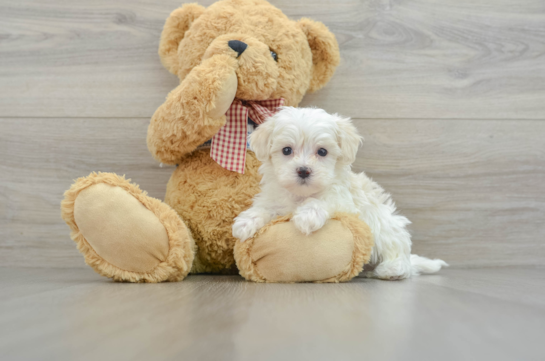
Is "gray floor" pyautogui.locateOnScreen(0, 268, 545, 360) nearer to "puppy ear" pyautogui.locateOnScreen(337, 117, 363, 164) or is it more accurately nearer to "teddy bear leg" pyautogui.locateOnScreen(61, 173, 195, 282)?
"teddy bear leg" pyautogui.locateOnScreen(61, 173, 195, 282)

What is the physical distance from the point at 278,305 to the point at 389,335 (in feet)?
0.68

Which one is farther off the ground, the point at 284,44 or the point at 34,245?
the point at 284,44

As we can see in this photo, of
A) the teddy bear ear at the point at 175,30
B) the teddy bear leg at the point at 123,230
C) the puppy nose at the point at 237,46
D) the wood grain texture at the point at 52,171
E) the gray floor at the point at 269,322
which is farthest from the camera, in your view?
the wood grain texture at the point at 52,171

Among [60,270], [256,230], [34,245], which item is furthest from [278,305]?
[34,245]

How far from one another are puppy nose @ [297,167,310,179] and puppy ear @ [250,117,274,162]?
11cm

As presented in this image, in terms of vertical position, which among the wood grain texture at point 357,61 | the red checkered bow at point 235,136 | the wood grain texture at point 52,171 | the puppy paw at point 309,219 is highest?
the wood grain texture at point 357,61

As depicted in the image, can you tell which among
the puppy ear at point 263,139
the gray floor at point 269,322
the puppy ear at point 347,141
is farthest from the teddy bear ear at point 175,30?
the gray floor at point 269,322

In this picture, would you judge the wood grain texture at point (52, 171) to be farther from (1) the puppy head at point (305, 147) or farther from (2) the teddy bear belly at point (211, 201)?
(1) the puppy head at point (305, 147)

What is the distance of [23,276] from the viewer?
1113mm

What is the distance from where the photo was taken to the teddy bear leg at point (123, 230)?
0.88m

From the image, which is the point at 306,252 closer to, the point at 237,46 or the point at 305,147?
the point at 305,147

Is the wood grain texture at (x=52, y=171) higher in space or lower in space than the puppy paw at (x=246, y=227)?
lower

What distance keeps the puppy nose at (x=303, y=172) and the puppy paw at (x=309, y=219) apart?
76 millimetres

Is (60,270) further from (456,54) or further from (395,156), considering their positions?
(456,54)
